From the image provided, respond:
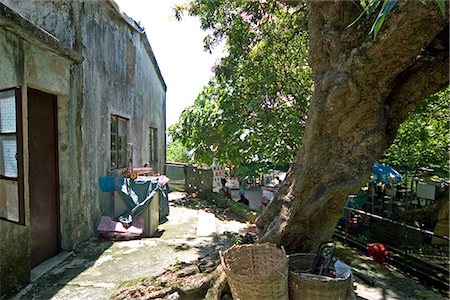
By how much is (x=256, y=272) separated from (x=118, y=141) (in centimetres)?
541

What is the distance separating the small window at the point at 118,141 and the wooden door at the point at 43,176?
2136 millimetres

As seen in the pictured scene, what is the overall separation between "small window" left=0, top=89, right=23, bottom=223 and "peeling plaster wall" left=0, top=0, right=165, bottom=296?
4.2 inches

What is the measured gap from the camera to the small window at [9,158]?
3.31m

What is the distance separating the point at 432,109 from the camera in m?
7.76

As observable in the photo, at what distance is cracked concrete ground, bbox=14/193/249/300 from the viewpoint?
3.85m

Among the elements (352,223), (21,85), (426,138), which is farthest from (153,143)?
(426,138)

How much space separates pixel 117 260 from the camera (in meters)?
4.88

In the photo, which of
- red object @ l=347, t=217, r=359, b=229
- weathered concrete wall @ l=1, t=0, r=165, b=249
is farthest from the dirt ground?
weathered concrete wall @ l=1, t=0, r=165, b=249

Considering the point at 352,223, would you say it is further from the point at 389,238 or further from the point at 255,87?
the point at 255,87

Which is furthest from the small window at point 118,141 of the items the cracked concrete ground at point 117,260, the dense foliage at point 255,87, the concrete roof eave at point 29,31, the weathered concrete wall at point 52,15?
the concrete roof eave at point 29,31

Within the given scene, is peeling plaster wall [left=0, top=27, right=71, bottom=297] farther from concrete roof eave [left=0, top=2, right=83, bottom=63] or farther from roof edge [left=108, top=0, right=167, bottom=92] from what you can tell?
roof edge [left=108, top=0, right=167, bottom=92]

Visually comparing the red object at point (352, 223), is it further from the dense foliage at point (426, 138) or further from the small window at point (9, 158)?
the small window at point (9, 158)

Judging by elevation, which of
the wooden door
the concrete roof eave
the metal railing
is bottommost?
the metal railing

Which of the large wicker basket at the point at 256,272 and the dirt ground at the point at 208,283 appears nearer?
the large wicker basket at the point at 256,272
